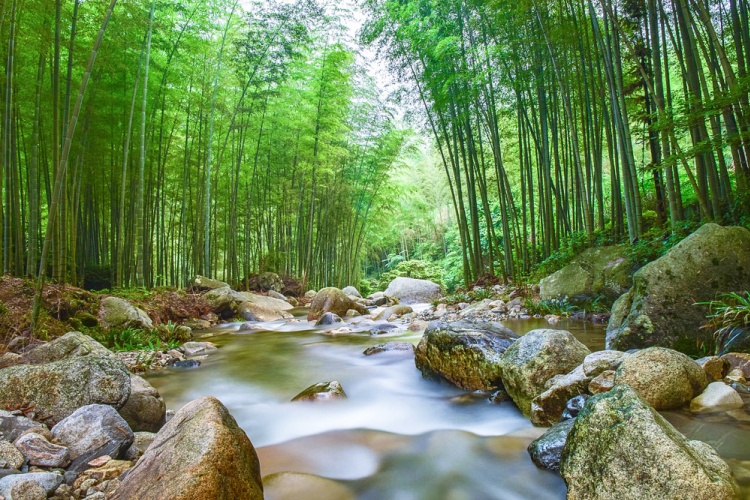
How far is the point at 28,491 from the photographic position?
62.7 inches

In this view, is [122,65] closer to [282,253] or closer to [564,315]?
[564,315]

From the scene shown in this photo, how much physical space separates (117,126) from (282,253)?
8.59 metres

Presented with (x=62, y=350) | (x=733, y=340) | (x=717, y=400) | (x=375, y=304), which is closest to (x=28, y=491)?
(x=62, y=350)

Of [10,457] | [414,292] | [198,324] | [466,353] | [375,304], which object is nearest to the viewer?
[10,457]

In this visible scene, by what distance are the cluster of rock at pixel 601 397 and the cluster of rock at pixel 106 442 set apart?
1.47 m

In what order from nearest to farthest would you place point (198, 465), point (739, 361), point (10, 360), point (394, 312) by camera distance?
point (198, 465) → point (739, 361) → point (10, 360) → point (394, 312)

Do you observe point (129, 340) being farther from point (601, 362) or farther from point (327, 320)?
point (601, 362)

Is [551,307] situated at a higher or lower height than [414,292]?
lower

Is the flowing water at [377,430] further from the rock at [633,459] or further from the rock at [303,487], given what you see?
the rock at [633,459]

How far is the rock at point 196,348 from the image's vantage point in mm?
5350

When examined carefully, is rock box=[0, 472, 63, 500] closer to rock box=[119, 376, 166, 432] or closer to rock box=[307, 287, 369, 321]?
rock box=[119, 376, 166, 432]

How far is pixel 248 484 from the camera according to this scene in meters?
1.69

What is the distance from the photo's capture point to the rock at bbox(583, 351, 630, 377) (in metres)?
2.62

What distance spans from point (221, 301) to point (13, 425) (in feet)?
24.4
